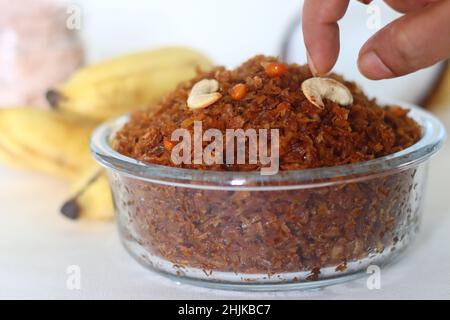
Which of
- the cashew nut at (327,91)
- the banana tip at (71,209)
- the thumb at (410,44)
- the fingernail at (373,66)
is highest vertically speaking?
the thumb at (410,44)

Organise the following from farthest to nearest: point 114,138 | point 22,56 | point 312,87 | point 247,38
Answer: point 247,38 < point 22,56 < point 114,138 < point 312,87

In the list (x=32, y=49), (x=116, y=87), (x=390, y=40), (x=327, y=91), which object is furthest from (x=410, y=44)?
(x=32, y=49)

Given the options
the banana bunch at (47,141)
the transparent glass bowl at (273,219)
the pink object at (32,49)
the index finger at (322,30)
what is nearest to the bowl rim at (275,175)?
the transparent glass bowl at (273,219)

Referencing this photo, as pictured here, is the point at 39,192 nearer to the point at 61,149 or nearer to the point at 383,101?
the point at 61,149

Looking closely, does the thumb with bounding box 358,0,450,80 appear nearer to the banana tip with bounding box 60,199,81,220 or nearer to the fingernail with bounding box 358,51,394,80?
the fingernail with bounding box 358,51,394,80

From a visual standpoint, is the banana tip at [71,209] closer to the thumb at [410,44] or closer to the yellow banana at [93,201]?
the yellow banana at [93,201]

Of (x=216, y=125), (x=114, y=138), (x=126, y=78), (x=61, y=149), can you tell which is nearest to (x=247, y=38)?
(x=126, y=78)

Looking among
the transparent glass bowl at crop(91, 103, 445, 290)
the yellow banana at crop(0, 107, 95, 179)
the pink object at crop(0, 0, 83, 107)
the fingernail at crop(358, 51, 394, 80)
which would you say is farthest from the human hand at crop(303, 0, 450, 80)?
the pink object at crop(0, 0, 83, 107)

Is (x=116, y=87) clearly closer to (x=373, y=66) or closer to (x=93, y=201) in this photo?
(x=93, y=201)
